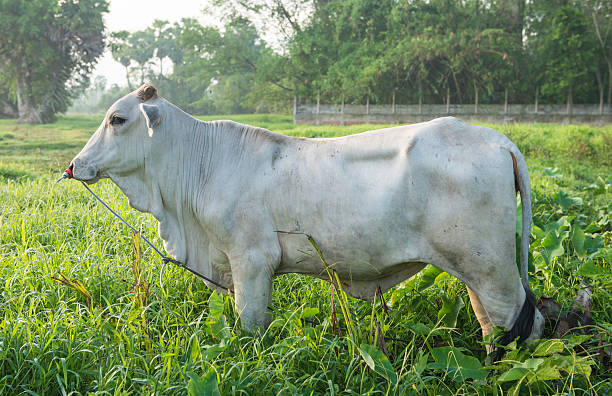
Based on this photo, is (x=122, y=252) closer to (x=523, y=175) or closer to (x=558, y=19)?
(x=523, y=175)

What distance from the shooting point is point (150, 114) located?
7.41 feet

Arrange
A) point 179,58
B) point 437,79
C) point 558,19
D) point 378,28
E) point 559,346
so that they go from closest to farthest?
point 559,346 → point 558,19 → point 437,79 → point 378,28 → point 179,58

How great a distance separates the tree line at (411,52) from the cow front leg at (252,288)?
65.4ft

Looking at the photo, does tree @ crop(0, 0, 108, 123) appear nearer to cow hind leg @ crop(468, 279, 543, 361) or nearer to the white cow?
the white cow

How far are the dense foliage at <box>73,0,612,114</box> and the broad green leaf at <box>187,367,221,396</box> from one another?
67.5 feet

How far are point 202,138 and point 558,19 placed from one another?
74.7 ft

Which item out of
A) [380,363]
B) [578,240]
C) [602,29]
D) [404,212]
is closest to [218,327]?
[380,363]

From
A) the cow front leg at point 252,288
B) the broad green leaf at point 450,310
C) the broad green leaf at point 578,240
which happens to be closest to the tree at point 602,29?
the broad green leaf at point 578,240

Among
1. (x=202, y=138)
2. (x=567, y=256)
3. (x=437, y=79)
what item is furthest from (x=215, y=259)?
(x=437, y=79)

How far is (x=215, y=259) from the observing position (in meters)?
2.40

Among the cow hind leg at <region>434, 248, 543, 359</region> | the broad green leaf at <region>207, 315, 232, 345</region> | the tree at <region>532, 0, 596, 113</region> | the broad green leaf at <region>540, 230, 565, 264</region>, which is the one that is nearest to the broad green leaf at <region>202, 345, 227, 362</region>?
the broad green leaf at <region>207, 315, 232, 345</region>

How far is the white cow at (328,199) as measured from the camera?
1910 mm

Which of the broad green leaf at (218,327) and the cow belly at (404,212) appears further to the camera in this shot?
the broad green leaf at (218,327)

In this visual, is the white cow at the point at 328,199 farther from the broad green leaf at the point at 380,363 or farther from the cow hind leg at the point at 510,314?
the broad green leaf at the point at 380,363
